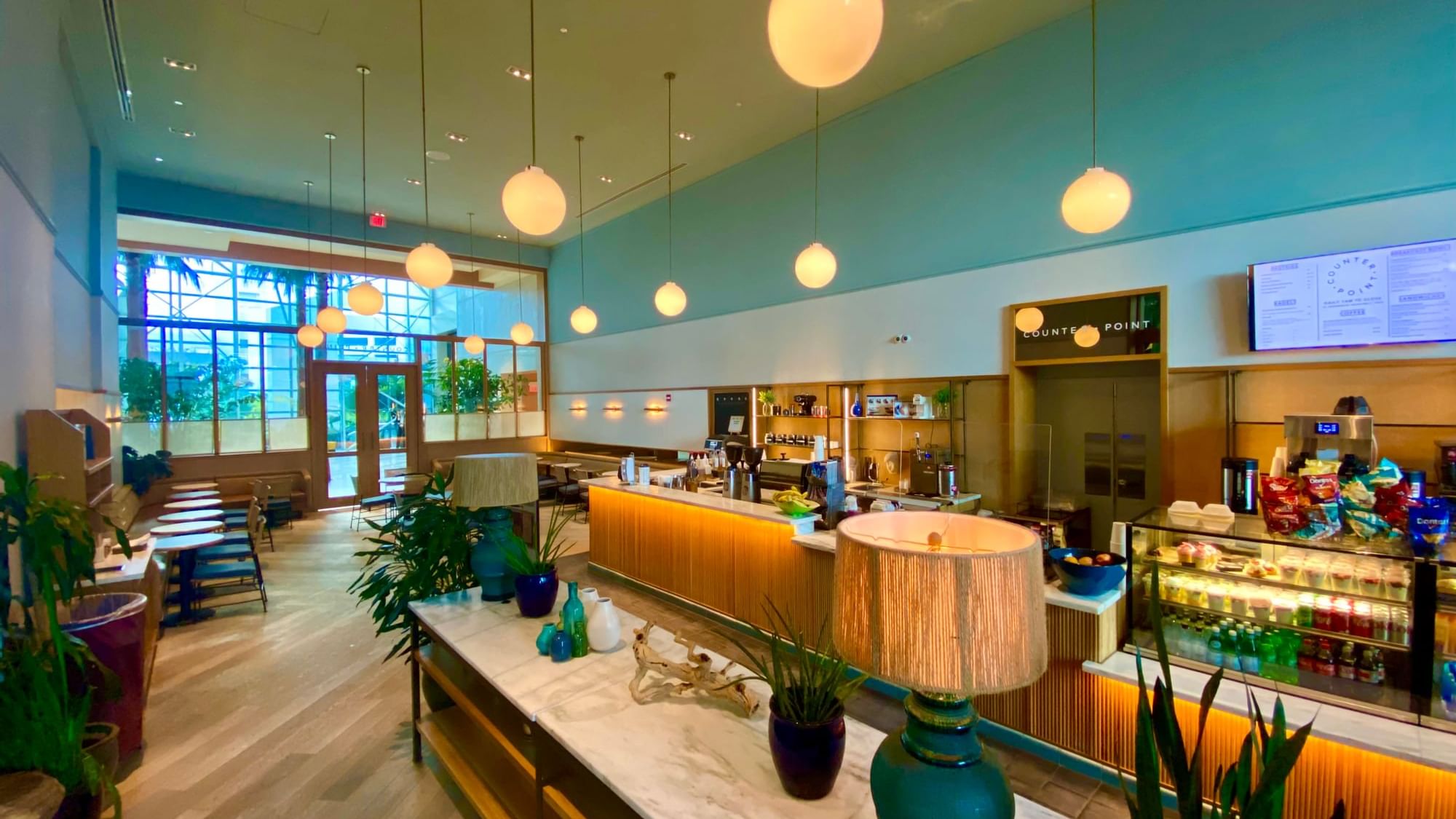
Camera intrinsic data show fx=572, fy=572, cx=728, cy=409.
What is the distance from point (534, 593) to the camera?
269cm

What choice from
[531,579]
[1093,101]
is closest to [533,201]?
[531,579]

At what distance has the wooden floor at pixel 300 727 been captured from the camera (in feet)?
8.83

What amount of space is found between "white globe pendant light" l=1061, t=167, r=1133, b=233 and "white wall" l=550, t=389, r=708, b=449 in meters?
5.71

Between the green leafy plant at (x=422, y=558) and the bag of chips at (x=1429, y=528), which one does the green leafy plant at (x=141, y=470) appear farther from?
the bag of chips at (x=1429, y=528)

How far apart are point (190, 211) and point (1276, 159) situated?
12520mm

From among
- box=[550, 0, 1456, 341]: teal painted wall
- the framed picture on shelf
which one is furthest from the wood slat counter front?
box=[550, 0, 1456, 341]: teal painted wall

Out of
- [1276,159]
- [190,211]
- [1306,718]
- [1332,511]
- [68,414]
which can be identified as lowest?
[1306,718]

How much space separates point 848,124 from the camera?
6633 mm

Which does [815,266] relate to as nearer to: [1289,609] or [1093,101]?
[1093,101]

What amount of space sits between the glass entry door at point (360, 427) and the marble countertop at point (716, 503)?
5.73 m

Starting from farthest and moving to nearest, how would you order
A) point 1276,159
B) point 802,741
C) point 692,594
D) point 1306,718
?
point 692,594, point 1276,159, point 1306,718, point 802,741

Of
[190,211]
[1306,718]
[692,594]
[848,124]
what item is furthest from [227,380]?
[1306,718]

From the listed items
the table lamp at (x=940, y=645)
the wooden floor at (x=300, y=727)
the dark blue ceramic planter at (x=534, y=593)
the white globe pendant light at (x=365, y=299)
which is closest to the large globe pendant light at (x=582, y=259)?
the white globe pendant light at (x=365, y=299)

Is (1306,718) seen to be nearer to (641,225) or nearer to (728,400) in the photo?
(728,400)
